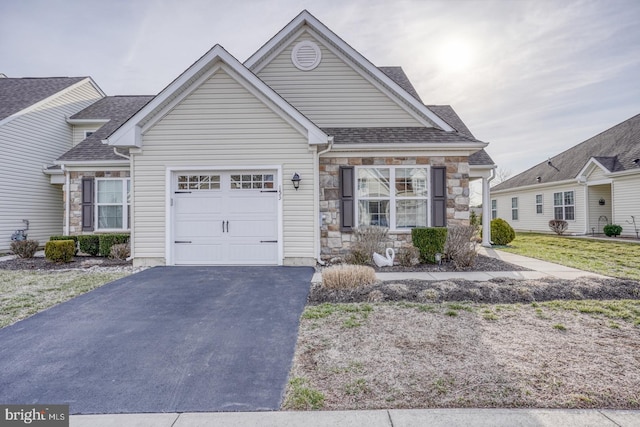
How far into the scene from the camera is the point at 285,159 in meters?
8.01

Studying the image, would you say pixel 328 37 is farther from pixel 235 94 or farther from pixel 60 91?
pixel 60 91

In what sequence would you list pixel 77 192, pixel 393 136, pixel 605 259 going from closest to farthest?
pixel 393 136
pixel 605 259
pixel 77 192

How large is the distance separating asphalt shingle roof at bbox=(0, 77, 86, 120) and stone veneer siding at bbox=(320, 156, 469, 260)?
41.8 feet

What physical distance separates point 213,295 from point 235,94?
16.6 feet

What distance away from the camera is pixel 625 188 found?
15125mm

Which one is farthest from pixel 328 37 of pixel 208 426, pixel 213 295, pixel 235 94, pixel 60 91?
pixel 60 91

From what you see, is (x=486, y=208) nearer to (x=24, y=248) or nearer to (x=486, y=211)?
(x=486, y=211)

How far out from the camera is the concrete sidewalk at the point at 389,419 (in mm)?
2271

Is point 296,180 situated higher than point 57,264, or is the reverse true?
point 296,180

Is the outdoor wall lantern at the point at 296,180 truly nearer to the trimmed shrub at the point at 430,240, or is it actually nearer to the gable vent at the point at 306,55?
the trimmed shrub at the point at 430,240

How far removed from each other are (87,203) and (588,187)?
22.9m

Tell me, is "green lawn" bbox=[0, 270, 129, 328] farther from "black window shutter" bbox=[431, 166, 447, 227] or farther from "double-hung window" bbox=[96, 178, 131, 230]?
"black window shutter" bbox=[431, 166, 447, 227]

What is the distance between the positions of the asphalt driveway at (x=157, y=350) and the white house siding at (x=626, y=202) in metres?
17.3

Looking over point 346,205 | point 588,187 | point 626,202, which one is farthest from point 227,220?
point 588,187
